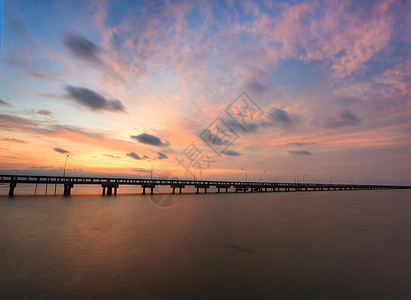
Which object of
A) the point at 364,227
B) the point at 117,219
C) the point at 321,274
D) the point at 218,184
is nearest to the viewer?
the point at 321,274

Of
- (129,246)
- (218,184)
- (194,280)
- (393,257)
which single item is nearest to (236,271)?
(194,280)

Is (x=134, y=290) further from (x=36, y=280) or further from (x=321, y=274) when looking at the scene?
(x=321, y=274)

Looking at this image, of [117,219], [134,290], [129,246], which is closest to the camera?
[134,290]

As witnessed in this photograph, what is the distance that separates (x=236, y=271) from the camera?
12.0 meters

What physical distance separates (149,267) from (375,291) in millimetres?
11331

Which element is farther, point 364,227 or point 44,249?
point 364,227

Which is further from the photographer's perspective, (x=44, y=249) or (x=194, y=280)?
(x=44, y=249)

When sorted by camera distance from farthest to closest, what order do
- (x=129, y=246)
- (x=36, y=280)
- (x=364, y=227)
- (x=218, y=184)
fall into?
(x=218, y=184), (x=364, y=227), (x=129, y=246), (x=36, y=280)

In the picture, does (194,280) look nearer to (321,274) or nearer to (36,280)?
(321,274)

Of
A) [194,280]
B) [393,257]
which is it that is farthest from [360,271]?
[194,280]

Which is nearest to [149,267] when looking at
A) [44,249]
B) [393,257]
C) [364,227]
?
[44,249]

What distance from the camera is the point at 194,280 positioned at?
1088 cm

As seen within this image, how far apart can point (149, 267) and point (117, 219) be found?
730 inches

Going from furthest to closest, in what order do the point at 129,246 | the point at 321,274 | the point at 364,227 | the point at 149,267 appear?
1. the point at 364,227
2. the point at 129,246
3. the point at 149,267
4. the point at 321,274
